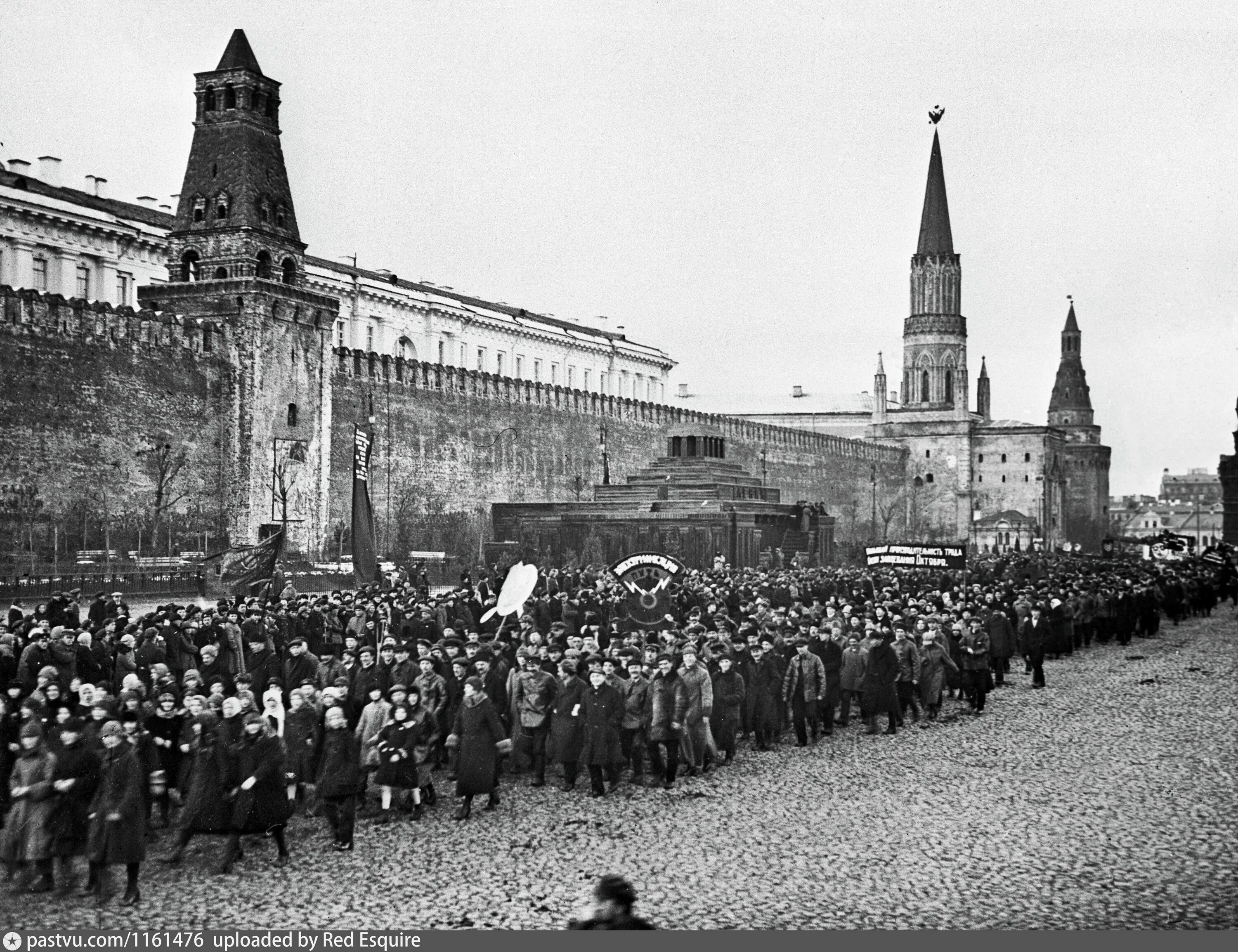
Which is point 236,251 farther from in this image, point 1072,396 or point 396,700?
point 1072,396

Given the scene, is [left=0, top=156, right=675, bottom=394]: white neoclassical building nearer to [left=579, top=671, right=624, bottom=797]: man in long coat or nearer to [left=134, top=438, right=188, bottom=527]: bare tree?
[left=134, top=438, right=188, bottom=527]: bare tree

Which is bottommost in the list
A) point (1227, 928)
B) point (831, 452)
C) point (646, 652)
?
point (1227, 928)

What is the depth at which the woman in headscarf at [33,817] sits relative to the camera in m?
8.19

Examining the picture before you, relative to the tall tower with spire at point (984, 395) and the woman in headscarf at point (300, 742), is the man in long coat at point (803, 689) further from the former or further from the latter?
the tall tower with spire at point (984, 395)

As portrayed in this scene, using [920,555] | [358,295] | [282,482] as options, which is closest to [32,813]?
[920,555]

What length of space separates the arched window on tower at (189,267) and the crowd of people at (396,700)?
64.0 feet

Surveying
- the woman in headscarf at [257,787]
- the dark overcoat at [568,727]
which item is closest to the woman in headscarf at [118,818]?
the woman in headscarf at [257,787]

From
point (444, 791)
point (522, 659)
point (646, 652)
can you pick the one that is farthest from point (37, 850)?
point (646, 652)

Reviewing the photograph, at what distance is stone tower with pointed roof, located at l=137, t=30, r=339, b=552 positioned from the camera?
120 ft

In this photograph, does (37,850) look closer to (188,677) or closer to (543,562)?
(188,677)

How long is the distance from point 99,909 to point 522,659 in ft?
16.6

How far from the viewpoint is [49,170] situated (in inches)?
1893

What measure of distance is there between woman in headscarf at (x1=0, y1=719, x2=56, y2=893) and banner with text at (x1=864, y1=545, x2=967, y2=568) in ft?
82.2

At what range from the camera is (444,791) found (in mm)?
11641
